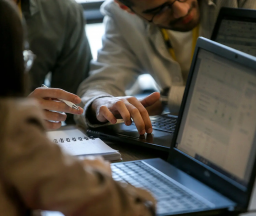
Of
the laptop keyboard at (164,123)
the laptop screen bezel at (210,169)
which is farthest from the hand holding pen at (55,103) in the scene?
the laptop screen bezel at (210,169)

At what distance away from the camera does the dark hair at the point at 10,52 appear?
1.85 feet

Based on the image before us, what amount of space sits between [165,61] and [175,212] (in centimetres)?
99

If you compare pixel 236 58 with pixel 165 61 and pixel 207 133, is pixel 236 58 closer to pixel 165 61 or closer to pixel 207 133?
pixel 207 133

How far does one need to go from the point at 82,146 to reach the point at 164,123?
295mm

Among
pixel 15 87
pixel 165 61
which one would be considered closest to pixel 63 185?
pixel 15 87

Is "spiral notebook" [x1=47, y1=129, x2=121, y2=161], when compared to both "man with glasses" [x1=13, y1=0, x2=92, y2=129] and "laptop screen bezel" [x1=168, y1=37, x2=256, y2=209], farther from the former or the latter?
"man with glasses" [x1=13, y1=0, x2=92, y2=129]

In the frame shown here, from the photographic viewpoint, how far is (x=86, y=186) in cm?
53

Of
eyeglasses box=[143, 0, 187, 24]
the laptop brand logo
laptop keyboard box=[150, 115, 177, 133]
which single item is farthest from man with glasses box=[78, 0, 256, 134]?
the laptop brand logo

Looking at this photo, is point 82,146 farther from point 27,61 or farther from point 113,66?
point 113,66

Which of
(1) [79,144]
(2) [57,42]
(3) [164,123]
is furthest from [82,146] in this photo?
(2) [57,42]

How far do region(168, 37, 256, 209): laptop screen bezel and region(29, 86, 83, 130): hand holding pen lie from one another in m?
0.35

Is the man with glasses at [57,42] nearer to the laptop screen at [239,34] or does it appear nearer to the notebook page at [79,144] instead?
the notebook page at [79,144]

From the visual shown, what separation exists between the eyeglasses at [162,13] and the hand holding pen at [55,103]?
1.63ft

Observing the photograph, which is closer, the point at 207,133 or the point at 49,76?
the point at 207,133
